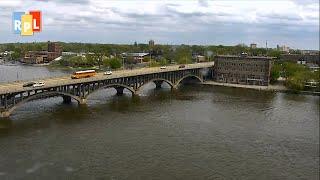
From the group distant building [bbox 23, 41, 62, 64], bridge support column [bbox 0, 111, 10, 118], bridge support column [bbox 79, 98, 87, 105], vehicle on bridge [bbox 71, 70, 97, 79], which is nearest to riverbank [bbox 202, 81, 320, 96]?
vehicle on bridge [bbox 71, 70, 97, 79]

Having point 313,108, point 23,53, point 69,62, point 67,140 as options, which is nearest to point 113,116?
point 67,140

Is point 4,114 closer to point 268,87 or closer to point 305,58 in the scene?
point 268,87

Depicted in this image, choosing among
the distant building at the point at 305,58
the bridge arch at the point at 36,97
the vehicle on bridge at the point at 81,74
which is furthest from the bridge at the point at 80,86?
the distant building at the point at 305,58

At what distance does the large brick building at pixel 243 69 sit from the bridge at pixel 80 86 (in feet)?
38.4

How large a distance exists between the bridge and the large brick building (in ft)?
38.4

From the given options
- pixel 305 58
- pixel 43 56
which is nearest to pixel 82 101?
pixel 43 56

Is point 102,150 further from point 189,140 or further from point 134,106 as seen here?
point 134,106

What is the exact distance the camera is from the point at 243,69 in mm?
114562

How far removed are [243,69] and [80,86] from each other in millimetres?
58354

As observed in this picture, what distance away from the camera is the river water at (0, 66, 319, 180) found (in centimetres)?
3831

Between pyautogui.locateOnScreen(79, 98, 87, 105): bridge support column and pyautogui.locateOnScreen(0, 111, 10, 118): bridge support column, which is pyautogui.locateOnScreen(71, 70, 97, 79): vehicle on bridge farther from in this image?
pyautogui.locateOnScreen(0, 111, 10, 118): bridge support column

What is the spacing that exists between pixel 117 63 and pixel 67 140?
9797 centimetres

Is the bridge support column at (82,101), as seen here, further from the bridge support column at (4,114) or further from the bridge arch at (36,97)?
the bridge support column at (4,114)

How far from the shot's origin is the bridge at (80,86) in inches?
2164
